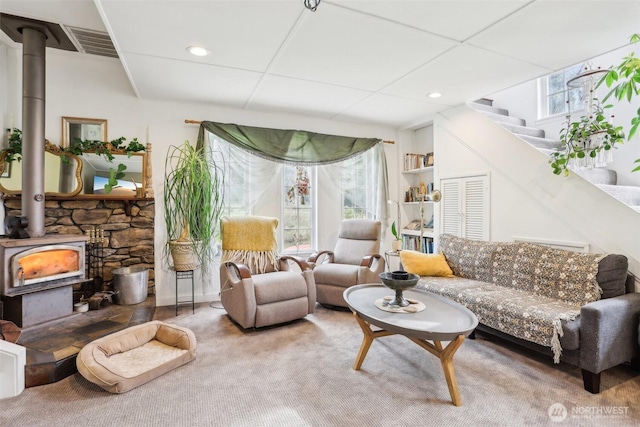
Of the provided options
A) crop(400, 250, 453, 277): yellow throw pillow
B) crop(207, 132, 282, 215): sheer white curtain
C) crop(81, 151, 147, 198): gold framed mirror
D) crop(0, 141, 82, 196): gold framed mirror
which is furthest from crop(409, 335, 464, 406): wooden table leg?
crop(0, 141, 82, 196): gold framed mirror

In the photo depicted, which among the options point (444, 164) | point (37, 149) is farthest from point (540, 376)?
point (37, 149)

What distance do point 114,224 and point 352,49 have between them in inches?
117

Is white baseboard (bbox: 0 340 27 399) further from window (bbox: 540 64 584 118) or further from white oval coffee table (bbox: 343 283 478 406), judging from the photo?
window (bbox: 540 64 584 118)

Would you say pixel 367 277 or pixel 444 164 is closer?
pixel 367 277

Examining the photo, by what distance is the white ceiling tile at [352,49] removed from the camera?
212 cm

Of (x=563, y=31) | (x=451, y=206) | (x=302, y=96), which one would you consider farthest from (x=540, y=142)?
(x=302, y=96)

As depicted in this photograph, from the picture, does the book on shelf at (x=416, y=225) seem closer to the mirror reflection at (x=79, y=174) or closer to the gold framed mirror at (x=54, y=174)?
the mirror reflection at (x=79, y=174)

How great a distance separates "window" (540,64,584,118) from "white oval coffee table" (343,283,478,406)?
282cm

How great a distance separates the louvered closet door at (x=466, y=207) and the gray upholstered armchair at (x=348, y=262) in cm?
92

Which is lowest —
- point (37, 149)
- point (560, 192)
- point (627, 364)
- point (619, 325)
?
point (627, 364)

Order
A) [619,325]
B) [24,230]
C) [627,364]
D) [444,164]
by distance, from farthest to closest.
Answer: [444,164]
[24,230]
[627,364]
[619,325]

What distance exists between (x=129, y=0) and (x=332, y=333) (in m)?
2.79

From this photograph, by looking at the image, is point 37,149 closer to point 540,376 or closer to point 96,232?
point 96,232

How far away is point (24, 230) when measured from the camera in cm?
265
